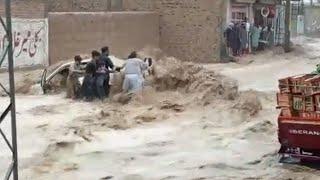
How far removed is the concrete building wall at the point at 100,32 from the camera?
25.2 m

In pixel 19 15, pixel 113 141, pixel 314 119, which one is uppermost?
pixel 19 15

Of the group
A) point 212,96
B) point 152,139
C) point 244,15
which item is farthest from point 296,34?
point 152,139

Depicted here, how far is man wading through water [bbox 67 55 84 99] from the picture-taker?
56.9ft

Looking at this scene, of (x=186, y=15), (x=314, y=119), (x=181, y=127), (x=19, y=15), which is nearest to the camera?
(x=314, y=119)

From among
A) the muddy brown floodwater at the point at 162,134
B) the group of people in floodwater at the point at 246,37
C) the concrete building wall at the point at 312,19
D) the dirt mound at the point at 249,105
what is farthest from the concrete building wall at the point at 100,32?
the concrete building wall at the point at 312,19

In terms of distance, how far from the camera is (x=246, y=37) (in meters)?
30.3

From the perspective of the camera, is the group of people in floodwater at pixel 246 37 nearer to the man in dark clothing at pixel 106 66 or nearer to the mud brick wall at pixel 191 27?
the mud brick wall at pixel 191 27

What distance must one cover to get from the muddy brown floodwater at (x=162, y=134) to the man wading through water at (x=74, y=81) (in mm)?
346

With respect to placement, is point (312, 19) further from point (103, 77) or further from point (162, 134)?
point (162, 134)

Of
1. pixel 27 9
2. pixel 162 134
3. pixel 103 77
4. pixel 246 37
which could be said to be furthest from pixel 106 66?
pixel 246 37

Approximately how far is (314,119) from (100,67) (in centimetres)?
849

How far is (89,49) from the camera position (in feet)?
84.7

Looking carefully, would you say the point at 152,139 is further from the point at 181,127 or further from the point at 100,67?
the point at 100,67

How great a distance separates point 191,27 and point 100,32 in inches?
165
